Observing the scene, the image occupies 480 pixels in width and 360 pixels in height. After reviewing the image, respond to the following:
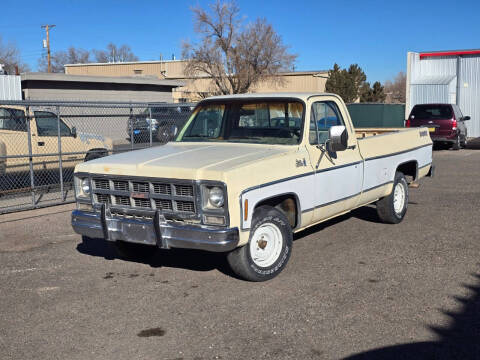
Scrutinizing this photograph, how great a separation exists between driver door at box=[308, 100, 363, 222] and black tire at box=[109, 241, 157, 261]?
2.04 metres

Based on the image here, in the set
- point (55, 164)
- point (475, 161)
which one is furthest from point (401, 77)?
point (55, 164)

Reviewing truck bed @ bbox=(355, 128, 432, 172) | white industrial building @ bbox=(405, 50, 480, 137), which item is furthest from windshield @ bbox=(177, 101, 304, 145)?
white industrial building @ bbox=(405, 50, 480, 137)

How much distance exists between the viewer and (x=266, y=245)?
580cm

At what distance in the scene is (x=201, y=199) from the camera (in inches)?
207

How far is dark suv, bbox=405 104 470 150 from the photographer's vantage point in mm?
Result: 20609

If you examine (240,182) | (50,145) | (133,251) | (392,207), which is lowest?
(133,251)

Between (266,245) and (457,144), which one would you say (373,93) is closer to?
(457,144)

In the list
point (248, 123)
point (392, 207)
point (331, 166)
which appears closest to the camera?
point (331, 166)

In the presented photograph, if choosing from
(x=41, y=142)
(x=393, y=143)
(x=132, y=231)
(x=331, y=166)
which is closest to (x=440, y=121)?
(x=393, y=143)

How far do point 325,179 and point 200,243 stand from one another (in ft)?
6.24

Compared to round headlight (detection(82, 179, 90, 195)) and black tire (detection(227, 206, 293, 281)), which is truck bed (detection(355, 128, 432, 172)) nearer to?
black tire (detection(227, 206, 293, 281))

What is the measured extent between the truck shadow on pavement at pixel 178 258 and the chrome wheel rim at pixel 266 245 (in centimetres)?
44

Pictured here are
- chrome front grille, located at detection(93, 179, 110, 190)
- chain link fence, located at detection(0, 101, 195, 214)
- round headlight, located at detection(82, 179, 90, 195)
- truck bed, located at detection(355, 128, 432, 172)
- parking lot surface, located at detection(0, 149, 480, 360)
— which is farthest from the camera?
chain link fence, located at detection(0, 101, 195, 214)

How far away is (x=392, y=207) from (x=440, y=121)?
45.6 feet
